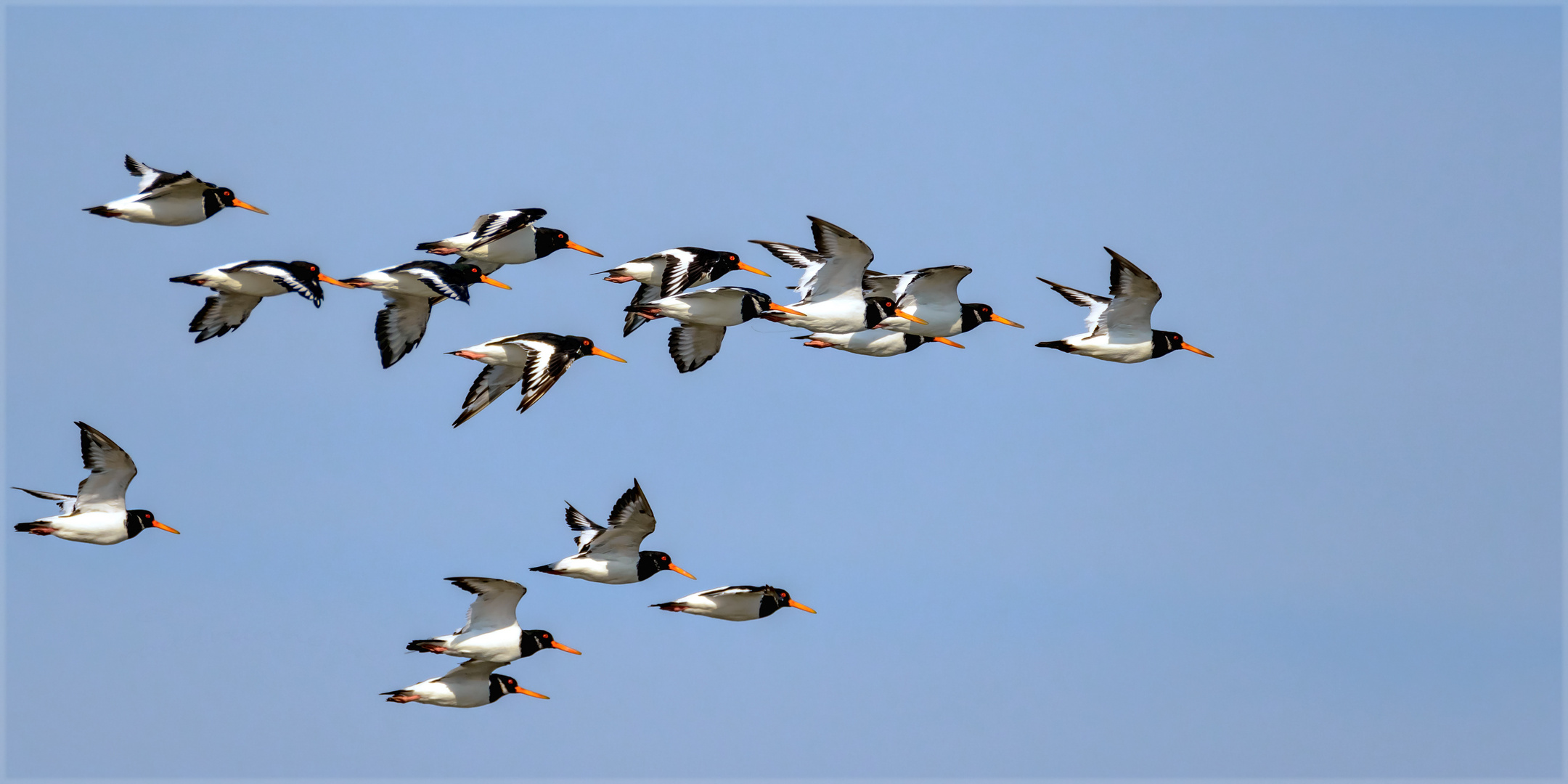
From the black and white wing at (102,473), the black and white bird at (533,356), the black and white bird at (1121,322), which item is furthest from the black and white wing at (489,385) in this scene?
the black and white bird at (1121,322)

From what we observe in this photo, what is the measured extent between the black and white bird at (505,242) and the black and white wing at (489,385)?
1663mm

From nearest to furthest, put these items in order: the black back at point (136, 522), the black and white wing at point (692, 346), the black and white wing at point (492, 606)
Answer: the black and white wing at point (492, 606)
the black back at point (136, 522)
the black and white wing at point (692, 346)

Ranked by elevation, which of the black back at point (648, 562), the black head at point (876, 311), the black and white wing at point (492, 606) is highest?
the black head at point (876, 311)

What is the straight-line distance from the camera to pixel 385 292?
99.6 feet

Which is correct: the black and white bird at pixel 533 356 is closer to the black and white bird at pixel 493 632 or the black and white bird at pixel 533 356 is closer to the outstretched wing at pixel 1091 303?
the black and white bird at pixel 493 632

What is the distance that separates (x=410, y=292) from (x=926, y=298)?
305 inches

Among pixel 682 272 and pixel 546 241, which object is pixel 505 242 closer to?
pixel 546 241

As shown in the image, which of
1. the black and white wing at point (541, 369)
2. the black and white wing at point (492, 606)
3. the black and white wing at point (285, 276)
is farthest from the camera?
the black and white wing at point (492, 606)

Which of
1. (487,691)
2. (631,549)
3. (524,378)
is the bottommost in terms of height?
(487,691)

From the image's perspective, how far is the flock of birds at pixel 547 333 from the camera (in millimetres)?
29438

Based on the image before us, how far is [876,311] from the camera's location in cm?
3041

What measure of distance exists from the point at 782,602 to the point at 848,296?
486 centimetres

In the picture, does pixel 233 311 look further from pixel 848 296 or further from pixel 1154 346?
pixel 1154 346

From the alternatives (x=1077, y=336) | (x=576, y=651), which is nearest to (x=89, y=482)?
(x=576, y=651)
